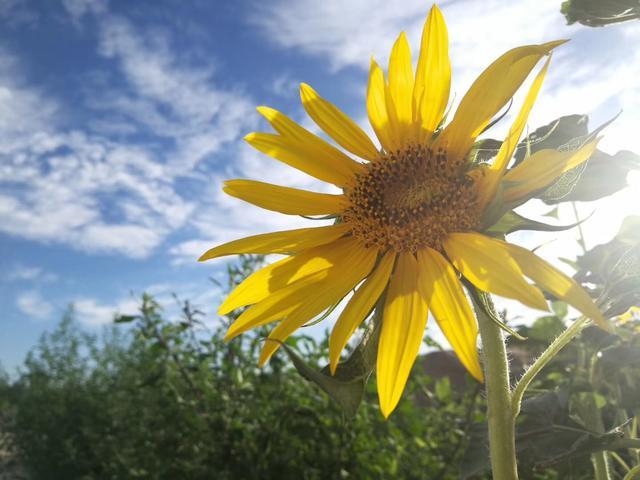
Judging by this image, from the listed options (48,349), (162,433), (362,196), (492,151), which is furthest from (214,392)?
(48,349)

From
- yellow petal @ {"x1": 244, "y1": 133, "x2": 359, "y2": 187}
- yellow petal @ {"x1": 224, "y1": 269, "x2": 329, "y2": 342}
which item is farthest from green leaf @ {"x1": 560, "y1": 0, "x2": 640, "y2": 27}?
yellow petal @ {"x1": 224, "y1": 269, "x2": 329, "y2": 342}

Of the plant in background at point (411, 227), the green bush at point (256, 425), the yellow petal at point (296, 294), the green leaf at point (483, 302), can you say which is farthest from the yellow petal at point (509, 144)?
the green bush at point (256, 425)

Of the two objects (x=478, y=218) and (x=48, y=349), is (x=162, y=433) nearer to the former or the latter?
(x=478, y=218)

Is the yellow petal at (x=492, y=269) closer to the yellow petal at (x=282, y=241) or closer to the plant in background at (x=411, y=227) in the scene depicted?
the plant in background at (x=411, y=227)

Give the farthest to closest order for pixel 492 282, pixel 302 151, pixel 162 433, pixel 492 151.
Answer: pixel 162 433 < pixel 302 151 < pixel 492 151 < pixel 492 282

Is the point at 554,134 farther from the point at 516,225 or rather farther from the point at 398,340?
the point at 398,340

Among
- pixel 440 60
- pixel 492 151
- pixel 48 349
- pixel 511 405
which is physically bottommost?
pixel 511 405

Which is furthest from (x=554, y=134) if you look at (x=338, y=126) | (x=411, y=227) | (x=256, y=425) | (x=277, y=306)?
(x=256, y=425)

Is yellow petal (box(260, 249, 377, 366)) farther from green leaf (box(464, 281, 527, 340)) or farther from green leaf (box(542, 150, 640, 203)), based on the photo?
green leaf (box(542, 150, 640, 203))
